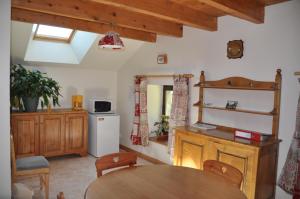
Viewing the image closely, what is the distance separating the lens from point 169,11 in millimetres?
2738

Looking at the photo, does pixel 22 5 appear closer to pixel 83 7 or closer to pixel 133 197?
pixel 83 7

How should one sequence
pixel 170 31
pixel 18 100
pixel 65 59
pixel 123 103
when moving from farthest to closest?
pixel 123 103 < pixel 65 59 < pixel 18 100 < pixel 170 31

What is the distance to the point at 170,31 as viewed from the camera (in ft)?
11.7

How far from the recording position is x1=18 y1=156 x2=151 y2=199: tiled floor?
3106mm

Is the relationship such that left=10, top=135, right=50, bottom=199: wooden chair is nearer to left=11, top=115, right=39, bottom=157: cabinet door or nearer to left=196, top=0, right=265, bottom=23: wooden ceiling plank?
left=11, top=115, right=39, bottom=157: cabinet door

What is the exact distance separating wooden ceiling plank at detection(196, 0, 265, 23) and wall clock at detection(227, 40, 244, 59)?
34cm

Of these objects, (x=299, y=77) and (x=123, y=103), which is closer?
(x=299, y=77)

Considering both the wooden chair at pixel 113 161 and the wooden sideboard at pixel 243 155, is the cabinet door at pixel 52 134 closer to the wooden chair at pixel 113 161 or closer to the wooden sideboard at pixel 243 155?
the wooden sideboard at pixel 243 155

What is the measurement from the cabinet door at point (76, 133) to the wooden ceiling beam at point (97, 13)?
2034 mm

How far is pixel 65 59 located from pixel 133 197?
11.9 feet

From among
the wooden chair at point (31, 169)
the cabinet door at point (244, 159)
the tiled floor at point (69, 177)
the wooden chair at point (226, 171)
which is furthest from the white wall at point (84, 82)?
the wooden chair at point (226, 171)

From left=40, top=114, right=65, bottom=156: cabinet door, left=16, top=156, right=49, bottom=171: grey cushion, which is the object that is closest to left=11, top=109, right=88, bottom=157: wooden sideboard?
left=40, top=114, right=65, bottom=156: cabinet door

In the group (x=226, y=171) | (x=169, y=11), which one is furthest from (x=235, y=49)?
(x=226, y=171)

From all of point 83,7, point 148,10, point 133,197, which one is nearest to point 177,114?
point 148,10
